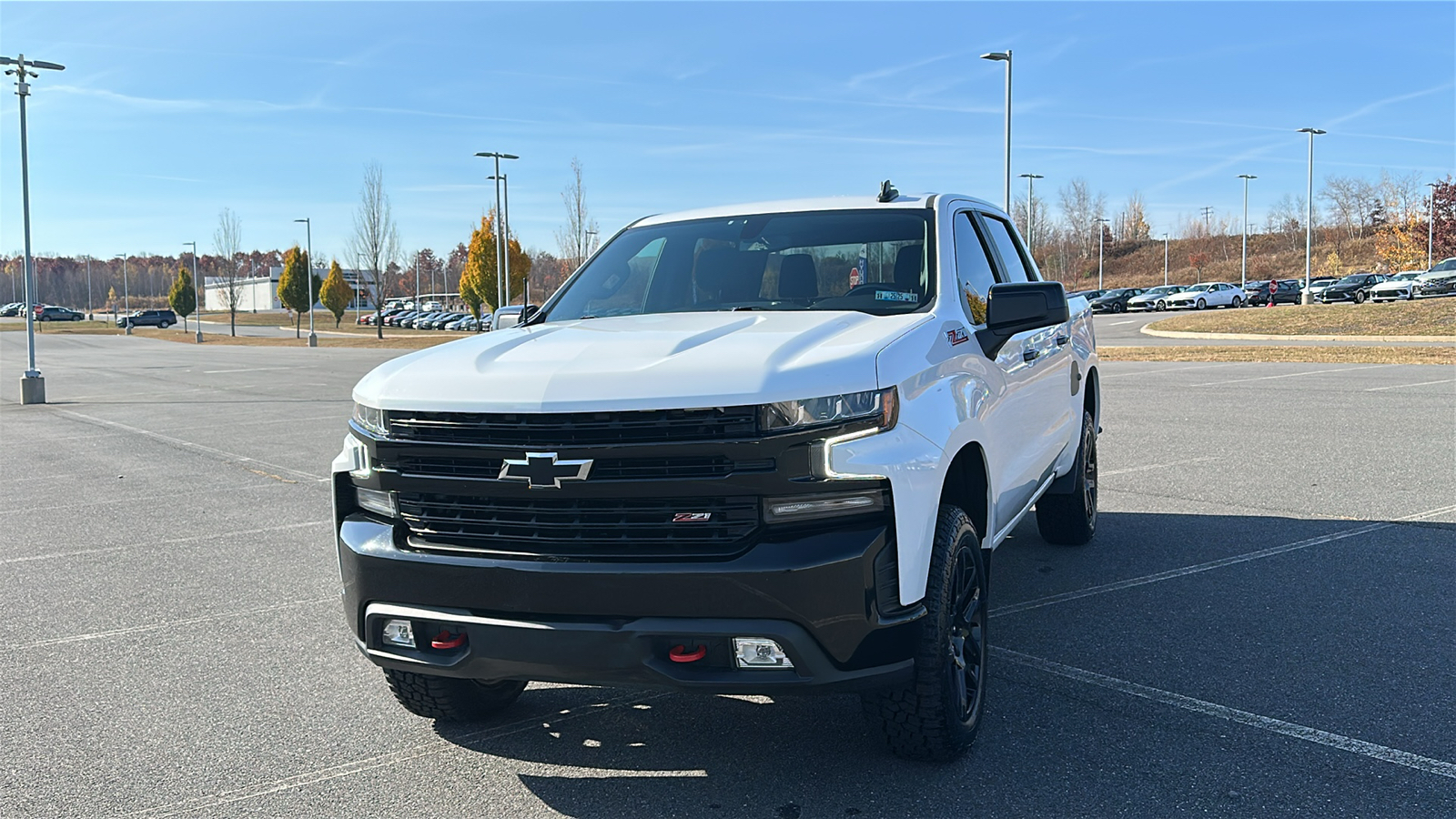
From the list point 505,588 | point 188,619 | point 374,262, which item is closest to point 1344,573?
point 505,588

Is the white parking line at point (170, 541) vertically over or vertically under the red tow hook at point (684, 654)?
under

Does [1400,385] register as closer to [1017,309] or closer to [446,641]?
[1017,309]

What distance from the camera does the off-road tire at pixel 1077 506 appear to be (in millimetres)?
6816

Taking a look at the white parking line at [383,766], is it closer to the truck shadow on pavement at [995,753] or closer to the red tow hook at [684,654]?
the truck shadow on pavement at [995,753]

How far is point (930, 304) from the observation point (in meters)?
4.34

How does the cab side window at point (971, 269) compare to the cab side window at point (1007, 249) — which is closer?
the cab side window at point (971, 269)

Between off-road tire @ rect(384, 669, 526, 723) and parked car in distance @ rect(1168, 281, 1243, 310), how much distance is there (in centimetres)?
6606

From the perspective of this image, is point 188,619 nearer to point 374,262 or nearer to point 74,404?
point 74,404

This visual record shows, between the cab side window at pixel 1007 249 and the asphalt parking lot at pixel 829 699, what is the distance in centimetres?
159

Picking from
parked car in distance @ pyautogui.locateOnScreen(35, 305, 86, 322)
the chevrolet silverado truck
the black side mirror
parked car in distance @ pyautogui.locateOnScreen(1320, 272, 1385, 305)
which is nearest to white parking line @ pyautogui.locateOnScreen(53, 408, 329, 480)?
the chevrolet silverado truck

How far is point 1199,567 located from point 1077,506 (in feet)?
2.41

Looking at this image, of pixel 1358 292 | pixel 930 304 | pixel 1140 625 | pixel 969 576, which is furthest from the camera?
pixel 1358 292

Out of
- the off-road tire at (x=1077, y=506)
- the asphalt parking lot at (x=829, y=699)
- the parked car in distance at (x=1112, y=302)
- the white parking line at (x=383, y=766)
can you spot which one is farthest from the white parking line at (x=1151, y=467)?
the parked car in distance at (x=1112, y=302)

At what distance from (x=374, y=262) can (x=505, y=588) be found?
65.1m
